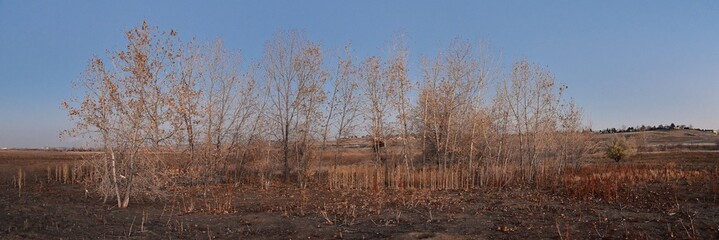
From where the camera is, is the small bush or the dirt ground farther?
the small bush

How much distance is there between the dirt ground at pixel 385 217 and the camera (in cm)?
953

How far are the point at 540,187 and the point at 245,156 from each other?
13075 mm

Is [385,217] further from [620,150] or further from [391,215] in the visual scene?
[620,150]

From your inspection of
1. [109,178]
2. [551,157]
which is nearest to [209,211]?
[109,178]

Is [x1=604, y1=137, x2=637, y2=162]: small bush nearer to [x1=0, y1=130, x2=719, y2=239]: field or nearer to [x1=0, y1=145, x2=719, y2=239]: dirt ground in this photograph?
[x1=0, y1=130, x2=719, y2=239]: field

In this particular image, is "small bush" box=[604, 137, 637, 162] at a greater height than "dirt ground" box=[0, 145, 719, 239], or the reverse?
"small bush" box=[604, 137, 637, 162]

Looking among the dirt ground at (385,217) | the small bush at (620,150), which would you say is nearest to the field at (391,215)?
the dirt ground at (385,217)

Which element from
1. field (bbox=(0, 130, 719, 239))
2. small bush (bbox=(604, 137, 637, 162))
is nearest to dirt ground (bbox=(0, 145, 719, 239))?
field (bbox=(0, 130, 719, 239))

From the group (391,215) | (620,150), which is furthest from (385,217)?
(620,150)

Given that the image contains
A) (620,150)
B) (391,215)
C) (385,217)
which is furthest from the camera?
(620,150)

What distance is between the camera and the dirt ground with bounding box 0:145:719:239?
9.53 metres

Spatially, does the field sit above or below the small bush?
below

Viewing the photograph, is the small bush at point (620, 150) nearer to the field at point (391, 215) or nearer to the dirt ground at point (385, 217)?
the field at point (391, 215)

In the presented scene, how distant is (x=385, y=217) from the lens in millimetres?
11594
